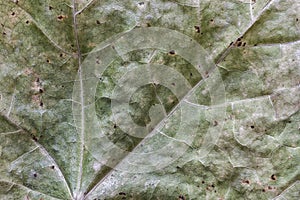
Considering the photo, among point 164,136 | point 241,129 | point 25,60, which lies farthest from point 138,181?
point 25,60

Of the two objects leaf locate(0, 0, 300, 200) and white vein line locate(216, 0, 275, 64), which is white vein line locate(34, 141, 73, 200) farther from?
white vein line locate(216, 0, 275, 64)

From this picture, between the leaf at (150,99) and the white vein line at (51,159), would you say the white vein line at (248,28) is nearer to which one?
the leaf at (150,99)

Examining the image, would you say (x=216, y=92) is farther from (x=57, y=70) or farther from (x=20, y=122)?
(x=20, y=122)

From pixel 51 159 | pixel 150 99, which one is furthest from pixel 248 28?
pixel 51 159

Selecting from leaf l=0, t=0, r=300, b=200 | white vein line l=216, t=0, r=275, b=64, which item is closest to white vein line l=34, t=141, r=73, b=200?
leaf l=0, t=0, r=300, b=200

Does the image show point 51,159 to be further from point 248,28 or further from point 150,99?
point 248,28

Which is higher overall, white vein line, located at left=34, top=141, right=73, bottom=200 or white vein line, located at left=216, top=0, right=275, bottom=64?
white vein line, located at left=216, top=0, right=275, bottom=64

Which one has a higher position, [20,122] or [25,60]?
[25,60]

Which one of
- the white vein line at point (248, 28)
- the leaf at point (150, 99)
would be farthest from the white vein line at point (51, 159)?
the white vein line at point (248, 28)
